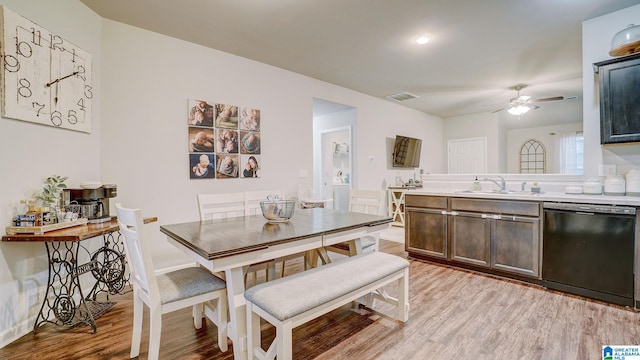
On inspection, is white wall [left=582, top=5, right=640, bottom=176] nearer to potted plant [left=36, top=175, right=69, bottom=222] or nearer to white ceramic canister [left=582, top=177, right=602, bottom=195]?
white ceramic canister [left=582, top=177, right=602, bottom=195]

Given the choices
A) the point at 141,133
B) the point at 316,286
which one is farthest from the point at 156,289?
the point at 141,133

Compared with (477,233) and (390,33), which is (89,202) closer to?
(390,33)

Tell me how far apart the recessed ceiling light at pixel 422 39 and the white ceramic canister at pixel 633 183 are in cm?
238

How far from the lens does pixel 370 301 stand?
2406 mm

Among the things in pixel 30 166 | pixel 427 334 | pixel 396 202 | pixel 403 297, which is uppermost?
pixel 30 166

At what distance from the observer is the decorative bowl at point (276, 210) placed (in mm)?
2268

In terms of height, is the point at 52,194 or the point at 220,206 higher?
the point at 52,194

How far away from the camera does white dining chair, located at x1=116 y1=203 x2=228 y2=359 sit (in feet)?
4.95

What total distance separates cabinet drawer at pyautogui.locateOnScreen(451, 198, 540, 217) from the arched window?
18.1ft

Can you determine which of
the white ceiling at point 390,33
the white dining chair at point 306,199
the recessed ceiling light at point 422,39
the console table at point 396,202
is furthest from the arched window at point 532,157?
the white dining chair at point 306,199

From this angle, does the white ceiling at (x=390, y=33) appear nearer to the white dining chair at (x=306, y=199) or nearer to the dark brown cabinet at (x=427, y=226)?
the white dining chair at (x=306, y=199)

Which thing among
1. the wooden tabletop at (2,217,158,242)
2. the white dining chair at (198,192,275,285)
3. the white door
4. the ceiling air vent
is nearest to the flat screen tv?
the ceiling air vent

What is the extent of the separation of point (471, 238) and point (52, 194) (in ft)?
12.9

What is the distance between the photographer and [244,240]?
1687 millimetres
